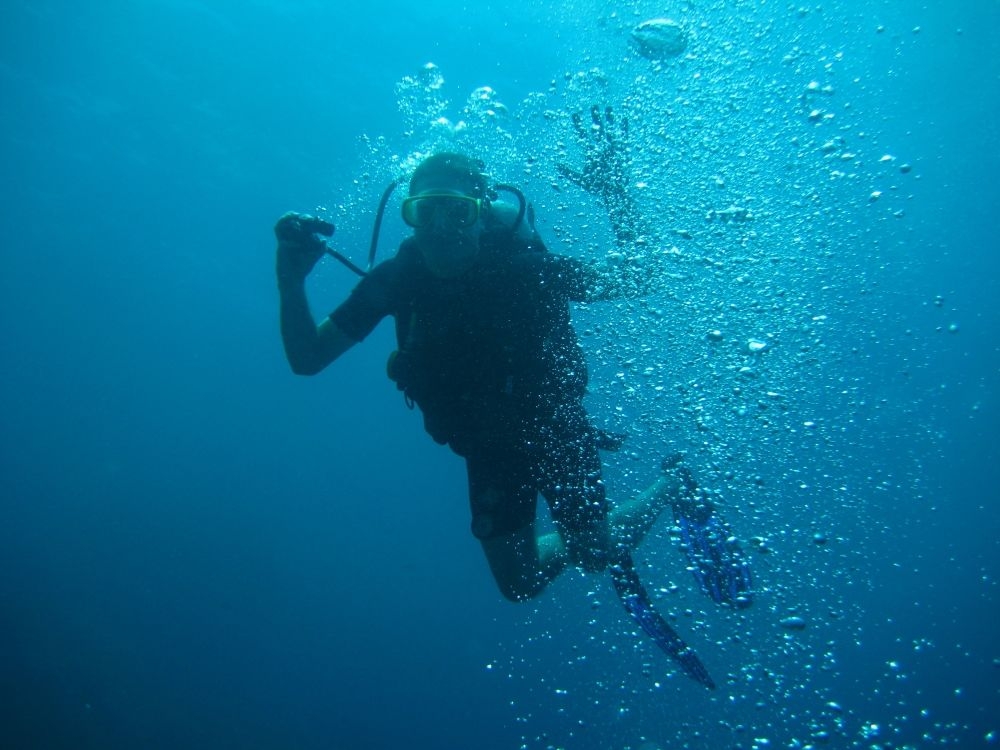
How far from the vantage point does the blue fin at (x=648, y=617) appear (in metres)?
4.41

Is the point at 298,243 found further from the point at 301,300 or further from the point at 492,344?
the point at 492,344

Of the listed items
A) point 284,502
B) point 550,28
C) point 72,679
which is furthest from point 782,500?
point 284,502

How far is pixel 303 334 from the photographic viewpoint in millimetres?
3527

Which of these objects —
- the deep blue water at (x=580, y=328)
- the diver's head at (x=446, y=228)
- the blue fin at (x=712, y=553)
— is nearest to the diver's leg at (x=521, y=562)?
the blue fin at (x=712, y=553)

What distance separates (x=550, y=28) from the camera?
44.6 feet

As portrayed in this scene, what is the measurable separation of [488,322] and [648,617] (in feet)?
8.72

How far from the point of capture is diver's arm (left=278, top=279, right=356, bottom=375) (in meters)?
3.44

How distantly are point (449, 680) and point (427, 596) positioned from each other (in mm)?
14594

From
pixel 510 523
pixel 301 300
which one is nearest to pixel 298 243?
pixel 301 300

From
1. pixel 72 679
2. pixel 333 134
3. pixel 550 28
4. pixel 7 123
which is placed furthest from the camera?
pixel 7 123

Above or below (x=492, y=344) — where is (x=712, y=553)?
above

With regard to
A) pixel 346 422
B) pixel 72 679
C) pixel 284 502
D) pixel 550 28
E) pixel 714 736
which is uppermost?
pixel 346 422

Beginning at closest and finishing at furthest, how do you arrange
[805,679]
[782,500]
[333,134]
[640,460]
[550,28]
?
[640,460] < [550,28] < [333,134] < [805,679] < [782,500]

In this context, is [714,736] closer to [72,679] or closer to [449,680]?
[449,680]
